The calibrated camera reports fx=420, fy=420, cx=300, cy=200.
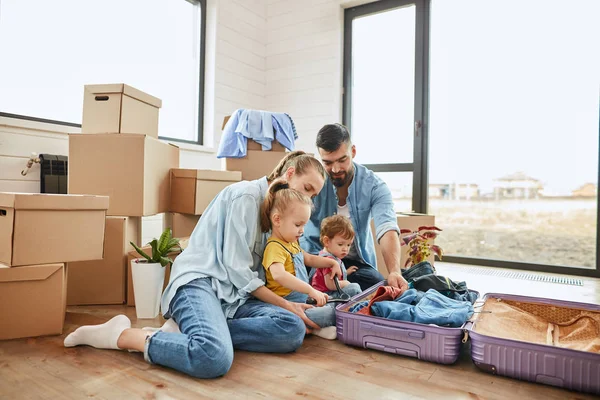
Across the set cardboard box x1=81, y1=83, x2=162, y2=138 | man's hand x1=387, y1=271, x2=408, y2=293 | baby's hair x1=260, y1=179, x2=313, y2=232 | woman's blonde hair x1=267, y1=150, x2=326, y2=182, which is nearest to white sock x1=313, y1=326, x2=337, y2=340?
man's hand x1=387, y1=271, x2=408, y2=293

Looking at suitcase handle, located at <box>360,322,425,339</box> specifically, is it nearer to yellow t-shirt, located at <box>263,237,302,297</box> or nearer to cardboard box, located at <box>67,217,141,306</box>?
yellow t-shirt, located at <box>263,237,302,297</box>

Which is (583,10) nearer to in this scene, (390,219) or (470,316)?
(390,219)

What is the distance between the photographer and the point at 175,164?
8.21ft

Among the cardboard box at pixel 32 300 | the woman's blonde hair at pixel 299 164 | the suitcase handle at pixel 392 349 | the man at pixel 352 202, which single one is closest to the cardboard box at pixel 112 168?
the cardboard box at pixel 32 300

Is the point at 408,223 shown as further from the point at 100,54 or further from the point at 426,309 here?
the point at 100,54

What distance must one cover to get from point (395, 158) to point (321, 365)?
268 centimetres

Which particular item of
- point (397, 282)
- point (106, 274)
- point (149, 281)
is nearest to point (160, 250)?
point (149, 281)

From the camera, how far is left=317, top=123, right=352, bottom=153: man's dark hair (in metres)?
1.92

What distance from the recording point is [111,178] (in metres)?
2.07

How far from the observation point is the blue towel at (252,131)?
2.81 metres

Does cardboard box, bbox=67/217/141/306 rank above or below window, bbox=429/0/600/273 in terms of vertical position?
below

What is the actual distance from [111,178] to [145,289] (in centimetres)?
60

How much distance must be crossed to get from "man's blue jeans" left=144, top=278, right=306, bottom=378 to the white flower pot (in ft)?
1.44

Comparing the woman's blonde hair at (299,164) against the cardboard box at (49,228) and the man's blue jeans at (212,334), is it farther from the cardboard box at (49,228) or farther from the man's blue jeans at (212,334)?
the cardboard box at (49,228)
